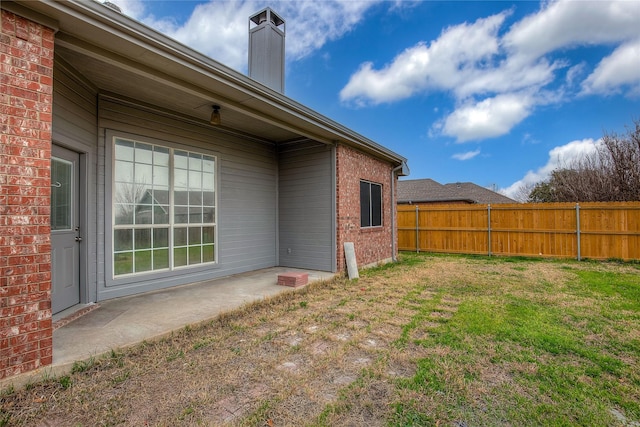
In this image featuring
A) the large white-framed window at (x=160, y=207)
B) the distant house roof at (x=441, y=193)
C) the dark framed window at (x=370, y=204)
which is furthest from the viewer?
the distant house roof at (x=441, y=193)

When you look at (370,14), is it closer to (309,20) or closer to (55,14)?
(309,20)

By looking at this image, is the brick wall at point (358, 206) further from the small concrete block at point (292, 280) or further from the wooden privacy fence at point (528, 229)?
the wooden privacy fence at point (528, 229)

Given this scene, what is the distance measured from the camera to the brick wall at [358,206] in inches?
256

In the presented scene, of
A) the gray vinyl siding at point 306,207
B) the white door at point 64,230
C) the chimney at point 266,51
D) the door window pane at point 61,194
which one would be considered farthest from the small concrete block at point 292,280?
the chimney at point 266,51

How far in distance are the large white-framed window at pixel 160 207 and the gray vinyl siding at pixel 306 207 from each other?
1.83 m

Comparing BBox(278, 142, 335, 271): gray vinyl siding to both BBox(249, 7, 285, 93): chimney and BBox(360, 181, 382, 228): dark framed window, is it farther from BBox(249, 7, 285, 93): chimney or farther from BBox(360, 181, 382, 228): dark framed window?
BBox(249, 7, 285, 93): chimney

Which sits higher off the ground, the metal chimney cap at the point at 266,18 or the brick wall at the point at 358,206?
the metal chimney cap at the point at 266,18

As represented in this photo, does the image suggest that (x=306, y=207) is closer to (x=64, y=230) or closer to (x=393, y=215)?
(x=393, y=215)

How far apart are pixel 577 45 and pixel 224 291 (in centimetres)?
1402

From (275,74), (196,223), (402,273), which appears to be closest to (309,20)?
(275,74)

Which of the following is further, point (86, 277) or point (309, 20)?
point (309, 20)

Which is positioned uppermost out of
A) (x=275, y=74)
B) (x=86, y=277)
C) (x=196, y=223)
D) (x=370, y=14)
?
(x=370, y=14)

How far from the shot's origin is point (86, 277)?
394 cm

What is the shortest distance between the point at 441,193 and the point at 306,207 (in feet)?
50.5
